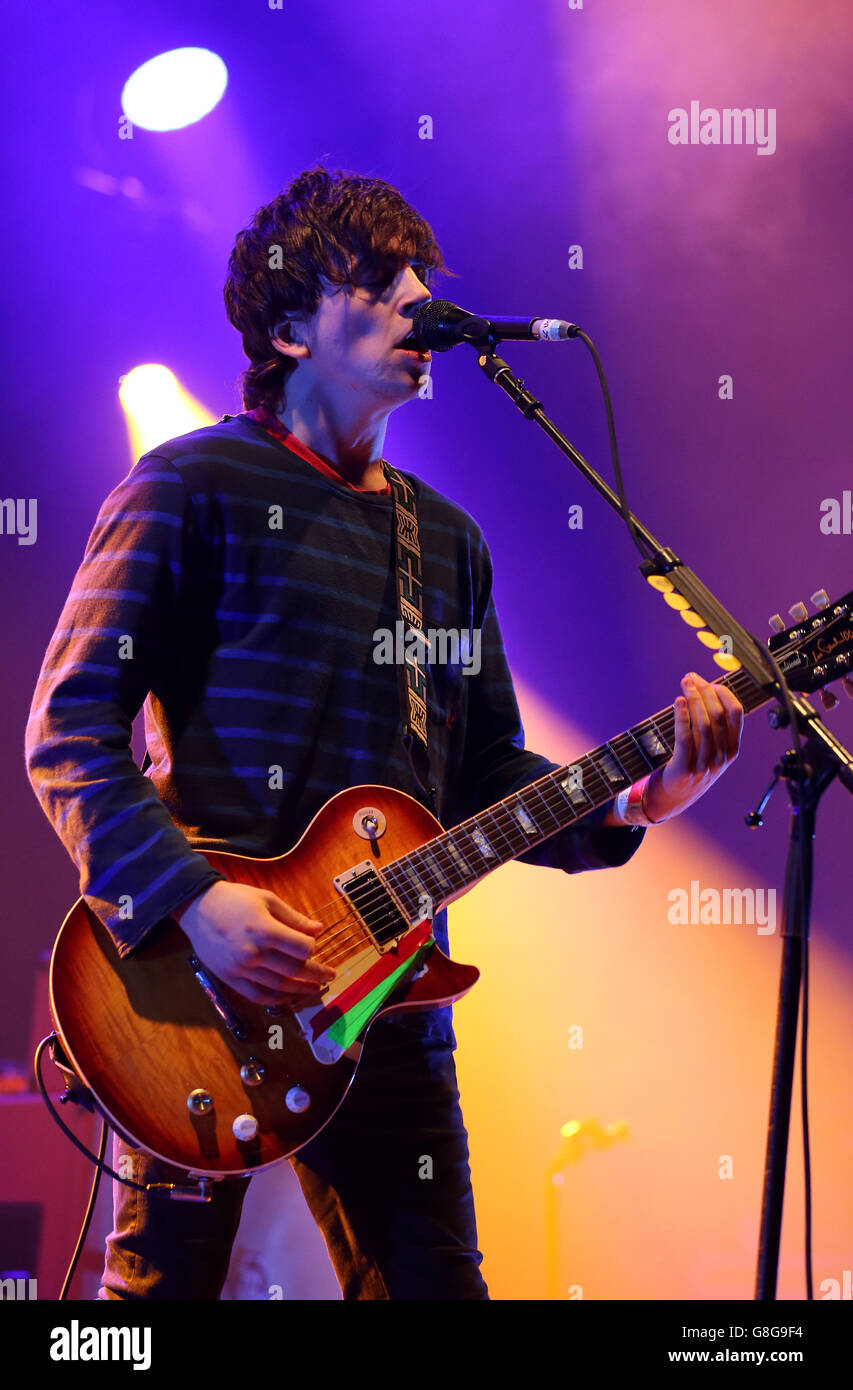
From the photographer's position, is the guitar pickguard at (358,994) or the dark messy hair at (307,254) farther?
the dark messy hair at (307,254)

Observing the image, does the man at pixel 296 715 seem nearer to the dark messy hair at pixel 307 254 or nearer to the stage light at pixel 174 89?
the dark messy hair at pixel 307 254

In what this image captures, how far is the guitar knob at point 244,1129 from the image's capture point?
1738 millimetres

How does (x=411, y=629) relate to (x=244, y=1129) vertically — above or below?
above

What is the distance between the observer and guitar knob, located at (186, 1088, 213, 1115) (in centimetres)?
174

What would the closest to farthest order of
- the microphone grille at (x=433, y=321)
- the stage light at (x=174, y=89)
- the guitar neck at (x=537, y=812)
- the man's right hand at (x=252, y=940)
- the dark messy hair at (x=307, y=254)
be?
the man's right hand at (x=252, y=940)
the guitar neck at (x=537, y=812)
the microphone grille at (x=433, y=321)
the dark messy hair at (x=307, y=254)
the stage light at (x=174, y=89)

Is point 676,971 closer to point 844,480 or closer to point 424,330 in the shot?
point 844,480

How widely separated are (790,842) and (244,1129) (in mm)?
903

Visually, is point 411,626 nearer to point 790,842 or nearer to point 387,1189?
point 790,842

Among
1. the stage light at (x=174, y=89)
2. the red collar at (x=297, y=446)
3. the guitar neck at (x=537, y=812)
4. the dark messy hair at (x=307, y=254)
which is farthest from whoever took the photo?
the stage light at (x=174, y=89)

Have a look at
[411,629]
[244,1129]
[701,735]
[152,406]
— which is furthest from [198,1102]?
[152,406]

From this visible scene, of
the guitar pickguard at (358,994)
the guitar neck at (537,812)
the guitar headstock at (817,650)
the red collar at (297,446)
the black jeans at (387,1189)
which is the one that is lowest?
the black jeans at (387,1189)

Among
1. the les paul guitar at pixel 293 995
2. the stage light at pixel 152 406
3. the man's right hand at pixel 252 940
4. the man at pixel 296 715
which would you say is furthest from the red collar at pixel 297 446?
the stage light at pixel 152 406

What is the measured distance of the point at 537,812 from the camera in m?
2.15
